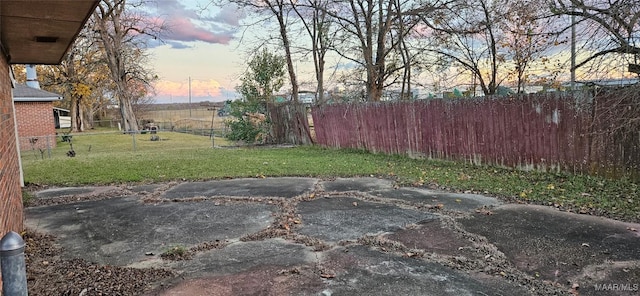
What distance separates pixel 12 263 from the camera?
5.01 feet

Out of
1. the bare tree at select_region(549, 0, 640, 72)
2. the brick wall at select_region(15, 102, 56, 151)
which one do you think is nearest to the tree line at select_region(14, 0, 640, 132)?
the bare tree at select_region(549, 0, 640, 72)

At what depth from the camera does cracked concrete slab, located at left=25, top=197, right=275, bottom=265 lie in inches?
154

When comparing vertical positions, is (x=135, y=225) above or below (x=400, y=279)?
above

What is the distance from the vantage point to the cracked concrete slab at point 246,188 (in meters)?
6.45

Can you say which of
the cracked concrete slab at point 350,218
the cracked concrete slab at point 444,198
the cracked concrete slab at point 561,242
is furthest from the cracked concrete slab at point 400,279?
the cracked concrete slab at point 444,198

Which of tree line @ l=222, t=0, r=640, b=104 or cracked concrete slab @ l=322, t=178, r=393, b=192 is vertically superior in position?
tree line @ l=222, t=0, r=640, b=104

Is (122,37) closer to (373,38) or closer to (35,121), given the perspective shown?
(35,121)

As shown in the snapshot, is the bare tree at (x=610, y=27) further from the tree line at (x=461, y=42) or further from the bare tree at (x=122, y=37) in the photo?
the bare tree at (x=122, y=37)

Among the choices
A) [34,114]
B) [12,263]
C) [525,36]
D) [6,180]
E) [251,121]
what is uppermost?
[525,36]

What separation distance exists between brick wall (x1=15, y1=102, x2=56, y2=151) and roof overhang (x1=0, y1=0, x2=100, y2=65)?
14972 mm

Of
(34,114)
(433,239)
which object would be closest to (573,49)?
(433,239)

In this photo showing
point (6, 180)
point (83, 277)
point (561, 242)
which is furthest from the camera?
point (561, 242)

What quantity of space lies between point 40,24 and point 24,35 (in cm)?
66

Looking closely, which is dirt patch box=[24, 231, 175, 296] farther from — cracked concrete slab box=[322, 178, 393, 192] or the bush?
the bush
